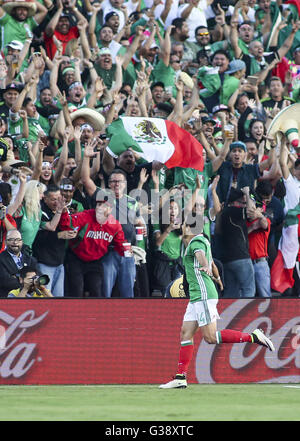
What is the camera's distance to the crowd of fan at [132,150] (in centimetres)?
1444

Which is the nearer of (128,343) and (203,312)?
(203,312)

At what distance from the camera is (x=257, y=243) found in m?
15.6

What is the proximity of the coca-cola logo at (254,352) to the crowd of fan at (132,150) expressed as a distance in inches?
25.9

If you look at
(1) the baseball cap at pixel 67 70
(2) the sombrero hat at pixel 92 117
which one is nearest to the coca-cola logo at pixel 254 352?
(2) the sombrero hat at pixel 92 117

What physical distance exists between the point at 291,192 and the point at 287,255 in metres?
1.07

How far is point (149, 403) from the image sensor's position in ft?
34.0

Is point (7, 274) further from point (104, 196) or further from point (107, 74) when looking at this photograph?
point (107, 74)

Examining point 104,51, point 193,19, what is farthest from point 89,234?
point 193,19

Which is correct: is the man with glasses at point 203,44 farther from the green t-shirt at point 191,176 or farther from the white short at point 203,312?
the white short at point 203,312

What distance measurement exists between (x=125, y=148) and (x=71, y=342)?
364 centimetres

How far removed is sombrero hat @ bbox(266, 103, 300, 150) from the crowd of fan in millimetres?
149

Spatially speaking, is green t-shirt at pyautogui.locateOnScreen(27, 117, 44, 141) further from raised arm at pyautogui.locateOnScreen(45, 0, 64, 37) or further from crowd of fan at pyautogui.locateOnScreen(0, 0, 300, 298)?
raised arm at pyautogui.locateOnScreen(45, 0, 64, 37)

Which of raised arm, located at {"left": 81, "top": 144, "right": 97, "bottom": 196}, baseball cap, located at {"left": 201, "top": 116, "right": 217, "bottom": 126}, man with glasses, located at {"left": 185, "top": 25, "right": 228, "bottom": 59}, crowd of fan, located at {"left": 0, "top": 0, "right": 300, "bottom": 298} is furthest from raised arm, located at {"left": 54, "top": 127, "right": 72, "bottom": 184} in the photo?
man with glasses, located at {"left": 185, "top": 25, "right": 228, "bottom": 59}
